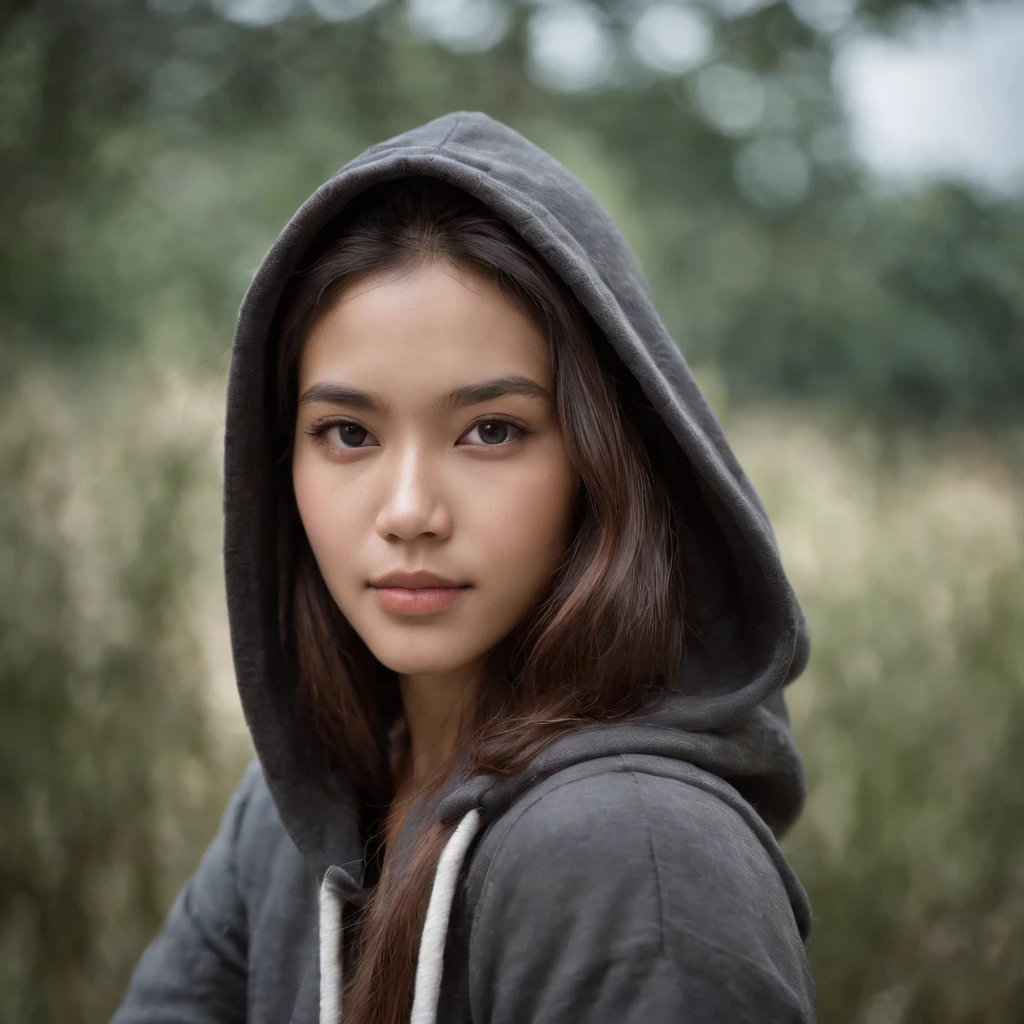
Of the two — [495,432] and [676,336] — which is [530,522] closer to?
[495,432]

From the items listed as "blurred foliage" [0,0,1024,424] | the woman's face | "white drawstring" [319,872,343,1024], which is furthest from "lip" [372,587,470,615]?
"blurred foliage" [0,0,1024,424]

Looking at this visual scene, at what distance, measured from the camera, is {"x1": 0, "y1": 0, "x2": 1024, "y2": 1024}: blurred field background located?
2.68 meters

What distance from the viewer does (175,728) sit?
2926mm

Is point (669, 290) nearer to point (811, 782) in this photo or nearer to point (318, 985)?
point (811, 782)

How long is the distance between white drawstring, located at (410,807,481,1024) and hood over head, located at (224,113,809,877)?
2.4 inches

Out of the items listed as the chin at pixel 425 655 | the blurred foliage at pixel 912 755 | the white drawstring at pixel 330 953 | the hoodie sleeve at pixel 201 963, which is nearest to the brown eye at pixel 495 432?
the chin at pixel 425 655

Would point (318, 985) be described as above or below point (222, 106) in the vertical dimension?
below

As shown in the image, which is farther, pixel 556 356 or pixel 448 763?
pixel 448 763

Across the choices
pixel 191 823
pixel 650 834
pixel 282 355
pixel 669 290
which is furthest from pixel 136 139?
pixel 650 834

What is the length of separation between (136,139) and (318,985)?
4.78m

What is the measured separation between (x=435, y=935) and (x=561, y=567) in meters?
0.50

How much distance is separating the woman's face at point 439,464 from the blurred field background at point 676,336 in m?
1.68

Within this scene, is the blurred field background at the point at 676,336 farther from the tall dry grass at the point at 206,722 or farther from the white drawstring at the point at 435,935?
the white drawstring at the point at 435,935

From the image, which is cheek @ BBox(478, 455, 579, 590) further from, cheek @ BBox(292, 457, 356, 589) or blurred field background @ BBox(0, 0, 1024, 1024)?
blurred field background @ BBox(0, 0, 1024, 1024)
